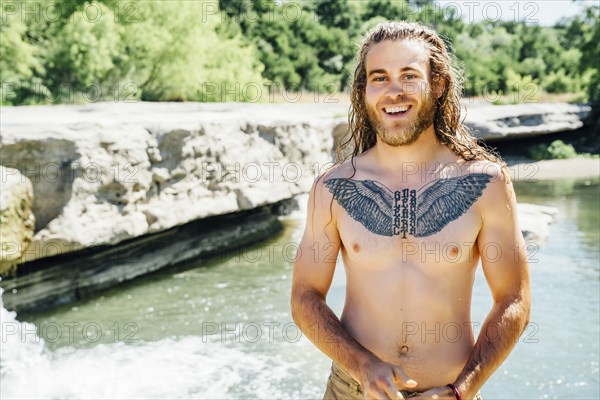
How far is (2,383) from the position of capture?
4.62 metres

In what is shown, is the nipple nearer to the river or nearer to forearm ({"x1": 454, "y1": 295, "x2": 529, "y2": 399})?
forearm ({"x1": 454, "y1": 295, "x2": 529, "y2": 399})

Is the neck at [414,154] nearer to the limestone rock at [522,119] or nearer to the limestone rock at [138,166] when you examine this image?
the limestone rock at [138,166]

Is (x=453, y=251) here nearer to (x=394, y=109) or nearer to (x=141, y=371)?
(x=394, y=109)

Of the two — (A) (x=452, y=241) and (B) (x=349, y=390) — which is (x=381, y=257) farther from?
(B) (x=349, y=390)

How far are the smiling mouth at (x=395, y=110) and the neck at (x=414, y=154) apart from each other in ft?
0.33

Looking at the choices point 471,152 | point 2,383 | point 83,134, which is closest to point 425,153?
point 471,152

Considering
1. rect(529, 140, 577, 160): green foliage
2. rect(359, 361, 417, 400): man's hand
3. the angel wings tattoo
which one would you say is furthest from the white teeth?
rect(529, 140, 577, 160): green foliage

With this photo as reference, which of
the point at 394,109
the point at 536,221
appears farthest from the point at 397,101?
the point at 536,221

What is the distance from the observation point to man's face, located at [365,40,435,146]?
1.76m

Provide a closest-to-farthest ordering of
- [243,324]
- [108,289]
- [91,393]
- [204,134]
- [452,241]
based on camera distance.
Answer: [452,241] < [91,393] < [243,324] < [108,289] < [204,134]

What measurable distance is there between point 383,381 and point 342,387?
1.07 feet

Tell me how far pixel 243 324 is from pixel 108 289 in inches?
63.2

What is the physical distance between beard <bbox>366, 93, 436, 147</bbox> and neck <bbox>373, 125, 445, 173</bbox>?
3cm

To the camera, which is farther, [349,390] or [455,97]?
[455,97]
